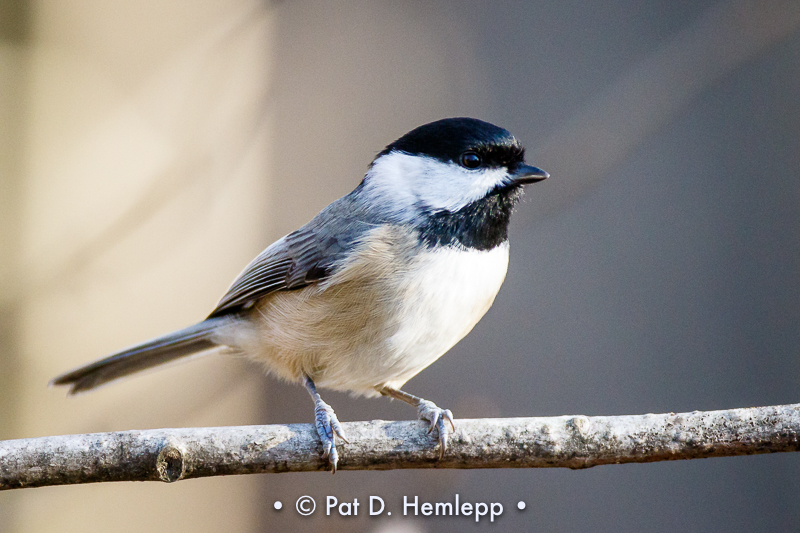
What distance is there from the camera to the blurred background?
1.80m

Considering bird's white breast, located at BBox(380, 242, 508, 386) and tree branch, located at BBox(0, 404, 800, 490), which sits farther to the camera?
bird's white breast, located at BBox(380, 242, 508, 386)

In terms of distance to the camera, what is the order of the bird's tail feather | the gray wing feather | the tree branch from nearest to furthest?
the tree branch < the gray wing feather < the bird's tail feather

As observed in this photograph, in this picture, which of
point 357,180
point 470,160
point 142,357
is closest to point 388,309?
point 470,160

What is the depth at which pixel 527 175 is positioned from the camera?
1.27 m

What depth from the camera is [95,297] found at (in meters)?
2.02

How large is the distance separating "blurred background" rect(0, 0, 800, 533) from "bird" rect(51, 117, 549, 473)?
1.24 ft

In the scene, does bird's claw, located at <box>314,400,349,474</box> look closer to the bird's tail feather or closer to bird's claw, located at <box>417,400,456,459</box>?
bird's claw, located at <box>417,400,456,459</box>

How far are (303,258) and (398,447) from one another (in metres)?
0.55

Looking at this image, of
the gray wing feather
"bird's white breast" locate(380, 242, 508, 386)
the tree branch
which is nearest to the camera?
the tree branch

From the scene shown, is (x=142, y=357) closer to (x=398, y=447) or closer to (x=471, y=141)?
(x=398, y=447)

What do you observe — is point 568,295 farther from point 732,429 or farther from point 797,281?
point 732,429

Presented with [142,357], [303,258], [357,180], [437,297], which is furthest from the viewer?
[357,180]

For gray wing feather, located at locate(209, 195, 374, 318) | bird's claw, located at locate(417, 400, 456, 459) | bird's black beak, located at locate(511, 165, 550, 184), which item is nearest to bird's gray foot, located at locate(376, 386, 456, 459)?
bird's claw, located at locate(417, 400, 456, 459)

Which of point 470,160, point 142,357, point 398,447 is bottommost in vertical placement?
point 398,447
